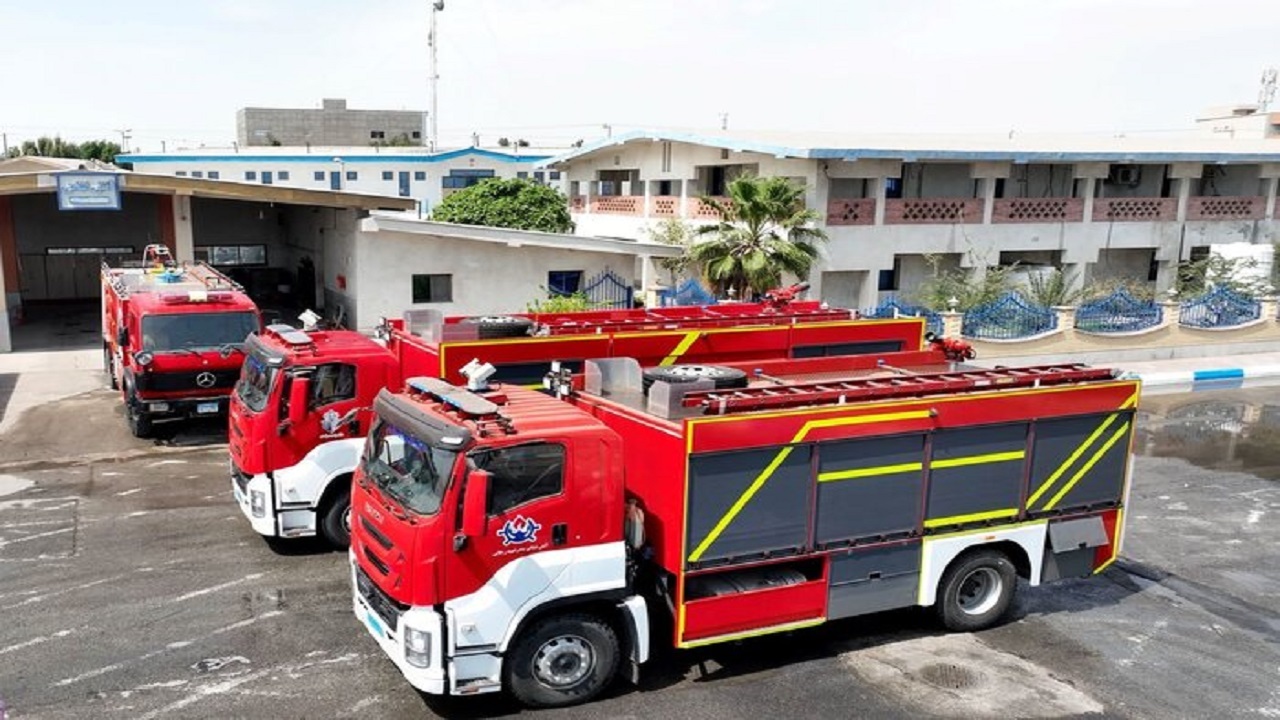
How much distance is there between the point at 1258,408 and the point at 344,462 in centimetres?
1956

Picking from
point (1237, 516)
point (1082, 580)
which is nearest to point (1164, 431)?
point (1237, 516)

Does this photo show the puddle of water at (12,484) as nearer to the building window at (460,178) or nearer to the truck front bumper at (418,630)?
the truck front bumper at (418,630)

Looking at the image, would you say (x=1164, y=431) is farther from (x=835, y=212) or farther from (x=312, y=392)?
(x=312, y=392)

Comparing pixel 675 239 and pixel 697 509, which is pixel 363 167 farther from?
pixel 697 509

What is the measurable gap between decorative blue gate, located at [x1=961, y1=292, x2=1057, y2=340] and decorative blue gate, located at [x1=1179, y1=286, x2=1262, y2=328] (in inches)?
183

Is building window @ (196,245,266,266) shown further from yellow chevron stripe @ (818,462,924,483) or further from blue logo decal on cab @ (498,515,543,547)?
yellow chevron stripe @ (818,462,924,483)

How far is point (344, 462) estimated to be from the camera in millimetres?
11602

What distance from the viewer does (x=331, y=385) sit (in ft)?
38.6

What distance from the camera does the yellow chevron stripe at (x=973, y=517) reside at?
940 centimetres

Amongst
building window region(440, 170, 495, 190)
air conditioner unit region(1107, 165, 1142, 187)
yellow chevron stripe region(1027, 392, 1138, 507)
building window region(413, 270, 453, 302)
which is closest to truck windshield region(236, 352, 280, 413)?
yellow chevron stripe region(1027, 392, 1138, 507)

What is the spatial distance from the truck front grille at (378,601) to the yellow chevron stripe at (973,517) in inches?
190

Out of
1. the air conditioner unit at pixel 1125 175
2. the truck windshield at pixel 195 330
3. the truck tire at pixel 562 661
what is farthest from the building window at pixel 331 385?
the air conditioner unit at pixel 1125 175

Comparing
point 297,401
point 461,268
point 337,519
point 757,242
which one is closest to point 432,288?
point 461,268

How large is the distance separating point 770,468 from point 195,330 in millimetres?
12009
